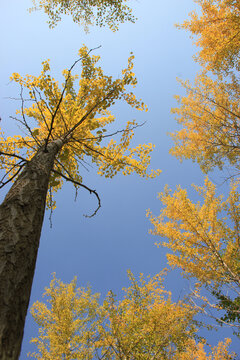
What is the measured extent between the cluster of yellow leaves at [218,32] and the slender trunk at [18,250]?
5.83 meters

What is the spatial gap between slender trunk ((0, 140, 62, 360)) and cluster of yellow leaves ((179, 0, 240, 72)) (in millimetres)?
5826

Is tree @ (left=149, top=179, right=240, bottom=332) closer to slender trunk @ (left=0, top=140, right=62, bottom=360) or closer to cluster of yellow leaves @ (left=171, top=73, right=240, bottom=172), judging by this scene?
cluster of yellow leaves @ (left=171, top=73, right=240, bottom=172)

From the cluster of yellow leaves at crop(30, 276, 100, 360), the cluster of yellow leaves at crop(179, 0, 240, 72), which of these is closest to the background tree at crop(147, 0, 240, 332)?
the cluster of yellow leaves at crop(179, 0, 240, 72)

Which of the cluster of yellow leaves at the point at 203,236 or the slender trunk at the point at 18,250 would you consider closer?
the slender trunk at the point at 18,250

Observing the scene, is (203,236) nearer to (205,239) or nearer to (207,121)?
(205,239)

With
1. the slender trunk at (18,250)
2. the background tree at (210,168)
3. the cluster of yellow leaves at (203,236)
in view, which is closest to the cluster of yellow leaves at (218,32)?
the background tree at (210,168)

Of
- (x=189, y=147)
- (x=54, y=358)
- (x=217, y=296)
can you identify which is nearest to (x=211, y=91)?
(x=189, y=147)

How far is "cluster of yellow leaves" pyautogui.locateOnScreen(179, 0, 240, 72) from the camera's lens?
4969 millimetres

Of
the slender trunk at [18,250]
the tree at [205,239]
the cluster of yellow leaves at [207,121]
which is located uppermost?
the cluster of yellow leaves at [207,121]

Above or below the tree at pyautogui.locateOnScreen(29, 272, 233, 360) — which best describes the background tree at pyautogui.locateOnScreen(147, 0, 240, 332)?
above

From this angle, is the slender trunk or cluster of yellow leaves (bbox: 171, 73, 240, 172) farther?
cluster of yellow leaves (bbox: 171, 73, 240, 172)

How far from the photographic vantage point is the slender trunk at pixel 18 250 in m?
0.70

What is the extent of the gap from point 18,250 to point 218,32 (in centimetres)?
696

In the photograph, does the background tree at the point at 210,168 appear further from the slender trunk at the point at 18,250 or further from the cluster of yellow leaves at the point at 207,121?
the slender trunk at the point at 18,250
